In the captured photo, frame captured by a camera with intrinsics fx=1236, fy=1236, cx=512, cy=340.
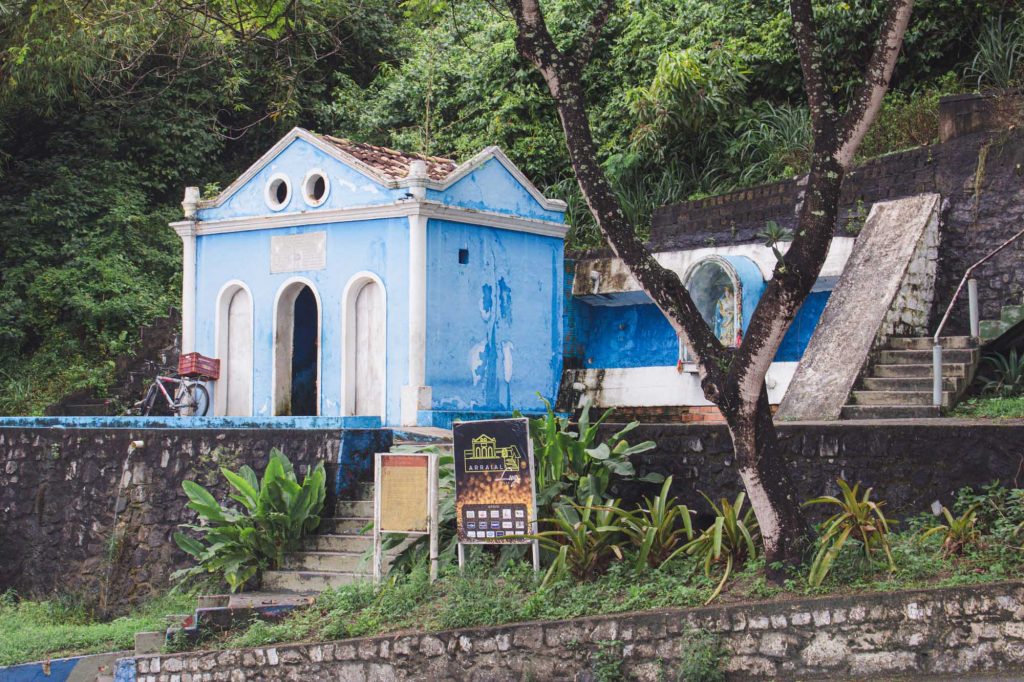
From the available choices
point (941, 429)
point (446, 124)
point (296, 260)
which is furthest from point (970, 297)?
point (446, 124)

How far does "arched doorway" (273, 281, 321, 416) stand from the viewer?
1566 centimetres

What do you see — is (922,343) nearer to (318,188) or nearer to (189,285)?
(318,188)

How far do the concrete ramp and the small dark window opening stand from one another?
641cm

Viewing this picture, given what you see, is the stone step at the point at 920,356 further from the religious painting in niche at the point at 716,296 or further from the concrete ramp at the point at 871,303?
the religious painting in niche at the point at 716,296

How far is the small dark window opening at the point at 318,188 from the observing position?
15.5 meters

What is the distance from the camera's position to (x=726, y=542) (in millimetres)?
8398

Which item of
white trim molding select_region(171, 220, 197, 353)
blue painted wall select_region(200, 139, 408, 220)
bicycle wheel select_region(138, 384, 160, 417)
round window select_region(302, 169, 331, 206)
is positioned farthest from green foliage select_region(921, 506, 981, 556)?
bicycle wheel select_region(138, 384, 160, 417)

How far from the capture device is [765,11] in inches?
768

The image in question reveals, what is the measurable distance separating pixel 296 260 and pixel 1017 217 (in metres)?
8.40

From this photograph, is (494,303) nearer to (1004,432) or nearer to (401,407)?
(401,407)

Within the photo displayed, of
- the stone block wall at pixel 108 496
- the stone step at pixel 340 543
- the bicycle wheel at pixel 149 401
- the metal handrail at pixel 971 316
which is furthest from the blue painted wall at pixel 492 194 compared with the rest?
the metal handrail at pixel 971 316

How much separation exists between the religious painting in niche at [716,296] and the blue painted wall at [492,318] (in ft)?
6.02

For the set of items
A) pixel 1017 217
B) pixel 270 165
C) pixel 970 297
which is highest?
pixel 270 165

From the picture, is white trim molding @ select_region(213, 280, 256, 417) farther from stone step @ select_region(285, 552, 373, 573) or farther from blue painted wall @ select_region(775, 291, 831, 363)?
blue painted wall @ select_region(775, 291, 831, 363)
